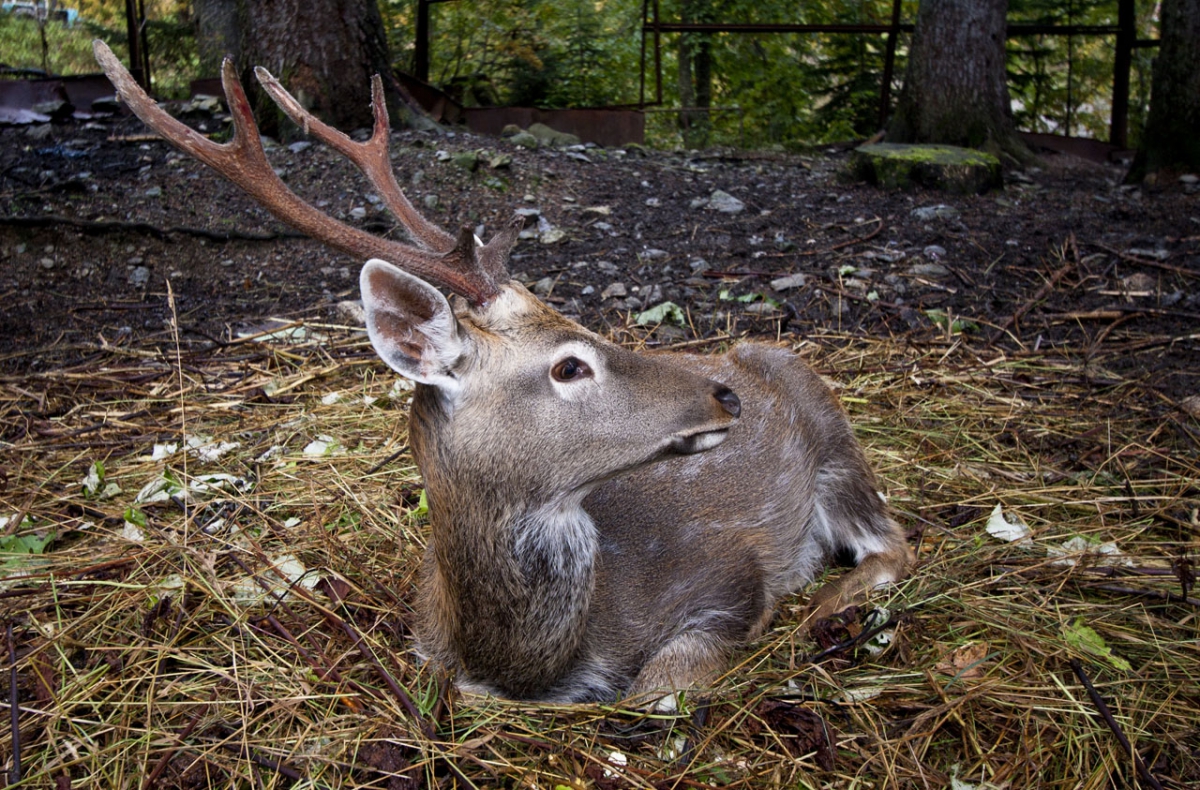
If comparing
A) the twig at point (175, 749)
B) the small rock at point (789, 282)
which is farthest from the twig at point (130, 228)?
the twig at point (175, 749)

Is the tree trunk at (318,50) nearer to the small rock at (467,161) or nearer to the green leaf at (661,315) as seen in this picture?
the small rock at (467,161)

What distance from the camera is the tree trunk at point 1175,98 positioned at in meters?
7.16

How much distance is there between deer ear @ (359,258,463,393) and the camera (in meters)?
2.43

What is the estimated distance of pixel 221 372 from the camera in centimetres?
499

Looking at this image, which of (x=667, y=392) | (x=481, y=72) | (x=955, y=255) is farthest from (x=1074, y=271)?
(x=481, y=72)

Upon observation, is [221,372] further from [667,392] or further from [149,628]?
[667,392]

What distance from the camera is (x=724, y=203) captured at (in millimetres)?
7469

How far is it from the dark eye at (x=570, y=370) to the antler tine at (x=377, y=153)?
509 mm

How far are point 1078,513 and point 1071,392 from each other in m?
0.98

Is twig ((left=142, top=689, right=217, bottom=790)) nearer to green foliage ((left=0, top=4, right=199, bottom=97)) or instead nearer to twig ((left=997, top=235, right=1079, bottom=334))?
twig ((left=997, top=235, right=1079, bottom=334))

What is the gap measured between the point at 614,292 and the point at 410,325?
348 centimetres

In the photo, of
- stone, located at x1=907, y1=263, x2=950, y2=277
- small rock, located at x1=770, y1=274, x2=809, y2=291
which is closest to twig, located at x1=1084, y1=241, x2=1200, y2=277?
stone, located at x1=907, y1=263, x2=950, y2=277

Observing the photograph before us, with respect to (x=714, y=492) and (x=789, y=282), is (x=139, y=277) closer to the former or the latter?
(x=789, y=282)

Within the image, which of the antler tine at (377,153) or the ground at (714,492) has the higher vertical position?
the antler tine at (377,153)
